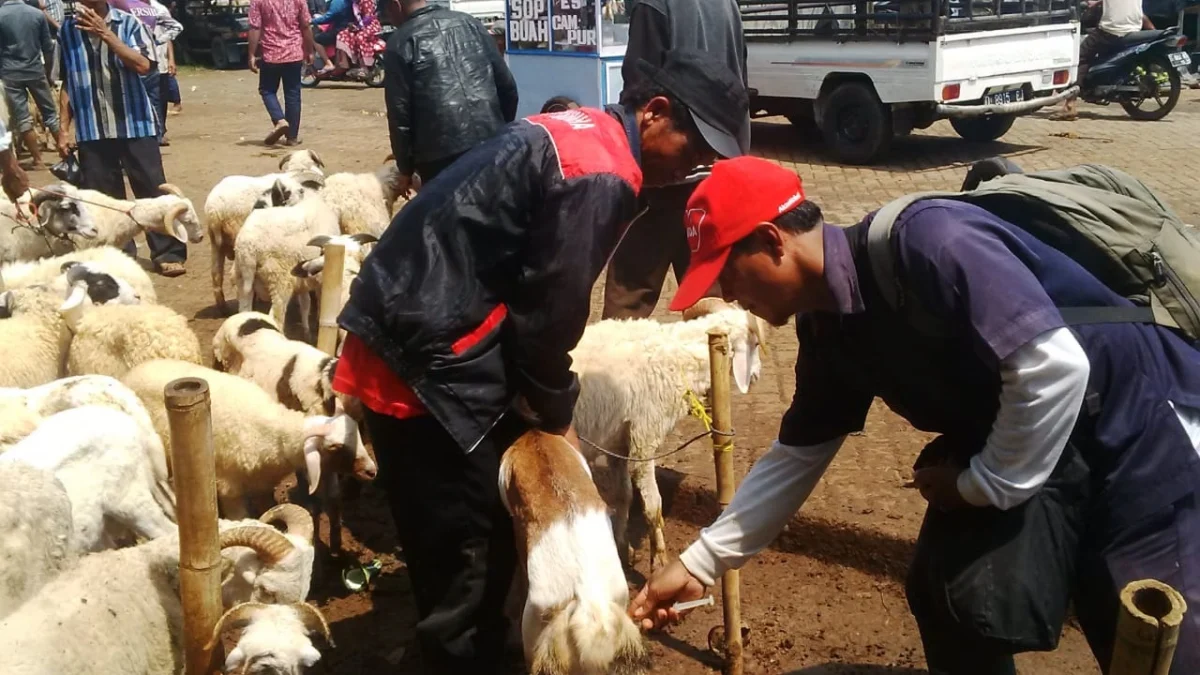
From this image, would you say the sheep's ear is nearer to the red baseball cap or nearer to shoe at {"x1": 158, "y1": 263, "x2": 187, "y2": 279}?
the red baseball cap

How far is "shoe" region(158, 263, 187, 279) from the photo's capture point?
8.90 meters

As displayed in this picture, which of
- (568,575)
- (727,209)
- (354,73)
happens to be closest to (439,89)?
(727,209)

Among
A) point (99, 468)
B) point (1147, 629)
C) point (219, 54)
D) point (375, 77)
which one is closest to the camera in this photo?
point (1147, 629)

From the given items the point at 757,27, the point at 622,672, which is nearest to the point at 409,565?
the point at 622,672

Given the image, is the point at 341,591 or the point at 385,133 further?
the point at 385,133

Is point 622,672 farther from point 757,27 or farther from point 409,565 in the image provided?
point 757,27

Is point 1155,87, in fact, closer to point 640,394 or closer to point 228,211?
point 228,211

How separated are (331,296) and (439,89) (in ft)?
4.16

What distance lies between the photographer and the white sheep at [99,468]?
406 cm

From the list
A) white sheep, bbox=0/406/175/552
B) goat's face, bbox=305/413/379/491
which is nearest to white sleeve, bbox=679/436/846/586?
goat's face, bbox=305/413/379/491

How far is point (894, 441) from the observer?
5.59 metres

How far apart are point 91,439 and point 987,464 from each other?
3.35 m

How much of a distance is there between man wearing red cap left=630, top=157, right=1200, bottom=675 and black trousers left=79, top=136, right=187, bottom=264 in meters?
7.34

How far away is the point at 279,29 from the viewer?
14.7 metres
